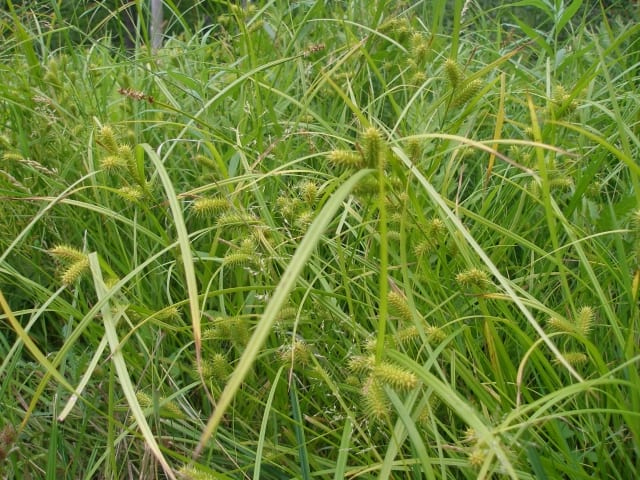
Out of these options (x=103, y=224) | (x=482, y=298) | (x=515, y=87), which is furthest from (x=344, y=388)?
(x=515, y=87)

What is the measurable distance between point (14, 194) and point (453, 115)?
1.20 metres

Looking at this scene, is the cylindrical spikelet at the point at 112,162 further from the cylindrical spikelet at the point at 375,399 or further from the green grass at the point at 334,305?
the cylindrical spikelet at the point at 375,399

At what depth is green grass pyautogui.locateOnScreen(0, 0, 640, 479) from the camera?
107 centimetres

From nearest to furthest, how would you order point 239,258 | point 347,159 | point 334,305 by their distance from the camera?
point 347,159 < point 239,258 < point 334,305

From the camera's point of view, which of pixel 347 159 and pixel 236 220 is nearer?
pixel 347 159

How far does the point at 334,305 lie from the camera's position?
4.75ft

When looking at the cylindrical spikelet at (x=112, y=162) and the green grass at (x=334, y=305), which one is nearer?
the green grass at (x=334, y=305)

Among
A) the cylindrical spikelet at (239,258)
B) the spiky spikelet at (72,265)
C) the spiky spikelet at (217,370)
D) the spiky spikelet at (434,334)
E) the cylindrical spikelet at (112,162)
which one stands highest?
the cylindrical spikelet at (112,162)

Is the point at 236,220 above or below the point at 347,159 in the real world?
below

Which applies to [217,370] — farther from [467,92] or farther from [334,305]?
[467,92]

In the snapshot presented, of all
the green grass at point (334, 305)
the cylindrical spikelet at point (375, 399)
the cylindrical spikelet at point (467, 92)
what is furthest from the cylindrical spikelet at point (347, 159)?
the cylindrical spikelet at point (467, 92)

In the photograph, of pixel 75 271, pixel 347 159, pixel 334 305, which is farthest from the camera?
pixel 334 305

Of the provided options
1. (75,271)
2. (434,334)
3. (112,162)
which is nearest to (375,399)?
(434,334)

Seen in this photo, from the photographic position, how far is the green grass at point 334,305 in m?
1.07
